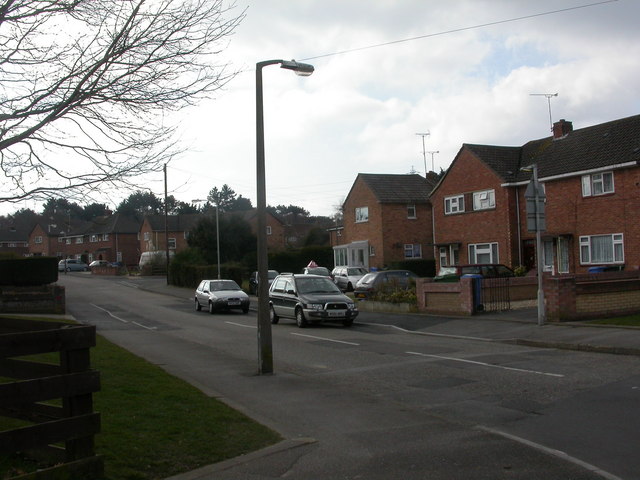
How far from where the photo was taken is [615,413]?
7945 millimetres

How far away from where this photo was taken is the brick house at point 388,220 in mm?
46750

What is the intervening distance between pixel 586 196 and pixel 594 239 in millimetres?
2060

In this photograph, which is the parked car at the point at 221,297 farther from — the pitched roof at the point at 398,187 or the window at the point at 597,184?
the pitched roof at the point at 398,187

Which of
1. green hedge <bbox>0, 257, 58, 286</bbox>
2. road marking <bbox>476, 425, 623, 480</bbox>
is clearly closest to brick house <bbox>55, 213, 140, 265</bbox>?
green hedge <bbox>0, 257, 58, 286</bbox>

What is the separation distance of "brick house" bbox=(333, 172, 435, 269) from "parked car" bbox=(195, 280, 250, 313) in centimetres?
1706

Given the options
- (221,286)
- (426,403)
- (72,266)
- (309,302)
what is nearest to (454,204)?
(221,286)

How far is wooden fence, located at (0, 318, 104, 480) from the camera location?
4.74 metres

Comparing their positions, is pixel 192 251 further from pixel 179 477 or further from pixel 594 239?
pixel 179 477

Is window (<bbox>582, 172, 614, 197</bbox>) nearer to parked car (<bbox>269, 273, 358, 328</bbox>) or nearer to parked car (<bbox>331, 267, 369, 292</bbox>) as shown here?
parked car (<bbox>331, 267, 369, 292</bbox>)

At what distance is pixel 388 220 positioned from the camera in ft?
154

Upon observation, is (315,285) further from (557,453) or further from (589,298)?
(557,453)

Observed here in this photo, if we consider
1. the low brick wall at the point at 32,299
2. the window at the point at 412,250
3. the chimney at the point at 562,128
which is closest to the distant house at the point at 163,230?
the window at the point at 412,250

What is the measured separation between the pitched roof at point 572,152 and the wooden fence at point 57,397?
27.6 meters

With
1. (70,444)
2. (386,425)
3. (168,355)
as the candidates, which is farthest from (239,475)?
(168,355)
